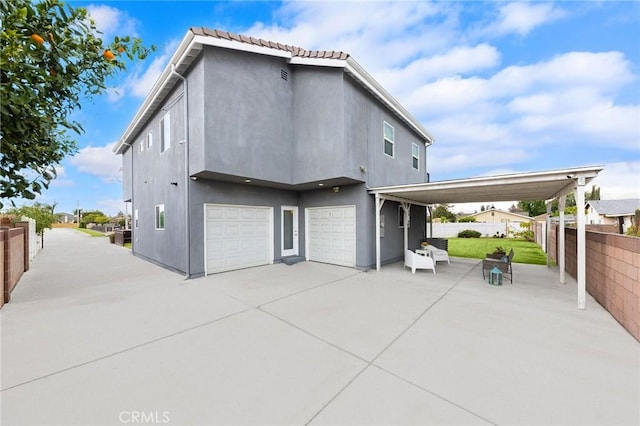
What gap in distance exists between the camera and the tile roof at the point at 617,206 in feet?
73.6

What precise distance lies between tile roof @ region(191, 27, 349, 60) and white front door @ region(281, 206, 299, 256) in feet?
18.7

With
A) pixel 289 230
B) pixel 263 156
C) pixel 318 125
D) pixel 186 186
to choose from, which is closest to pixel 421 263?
pixel 289 230

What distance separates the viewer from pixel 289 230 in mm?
10836

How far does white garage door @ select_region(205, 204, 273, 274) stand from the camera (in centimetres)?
834

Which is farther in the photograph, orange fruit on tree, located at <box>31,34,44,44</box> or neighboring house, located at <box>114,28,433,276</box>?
neighboring house, located at <box>114,28,433,276</box>

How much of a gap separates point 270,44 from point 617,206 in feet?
115

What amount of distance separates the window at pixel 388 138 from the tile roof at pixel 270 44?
12.0ft

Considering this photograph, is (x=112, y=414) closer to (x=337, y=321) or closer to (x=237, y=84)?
(x=337, y=321)

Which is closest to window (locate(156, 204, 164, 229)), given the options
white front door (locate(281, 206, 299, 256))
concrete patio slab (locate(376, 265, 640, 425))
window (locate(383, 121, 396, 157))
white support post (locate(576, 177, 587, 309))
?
white front door (locate(281, 206, 299, 256))

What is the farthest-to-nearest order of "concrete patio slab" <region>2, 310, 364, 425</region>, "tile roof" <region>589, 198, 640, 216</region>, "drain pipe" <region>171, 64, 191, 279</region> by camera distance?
"tile roof" <region>589, 198, 640, 216</region> < "drain pipe" <region>171, 64, 191, 279</region> < "concrete patio slab" <region>2, 310, 364, 425</region>

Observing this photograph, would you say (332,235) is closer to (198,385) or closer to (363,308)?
(363,308)

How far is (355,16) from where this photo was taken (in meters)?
8.87

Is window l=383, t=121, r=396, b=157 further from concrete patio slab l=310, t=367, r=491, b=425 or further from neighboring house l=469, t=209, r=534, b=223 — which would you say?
neighboring house l=469, t=209, r=534, b=223

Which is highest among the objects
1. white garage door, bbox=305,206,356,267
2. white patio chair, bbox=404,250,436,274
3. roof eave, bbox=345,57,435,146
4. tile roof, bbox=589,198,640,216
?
roof eave, bbox=345,57,435,146
